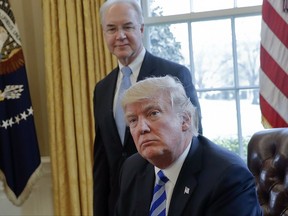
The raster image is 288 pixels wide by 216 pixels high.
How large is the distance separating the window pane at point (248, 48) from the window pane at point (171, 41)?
1.20 feet

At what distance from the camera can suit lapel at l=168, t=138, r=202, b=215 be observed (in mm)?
1527

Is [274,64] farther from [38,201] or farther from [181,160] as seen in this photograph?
[38,201]

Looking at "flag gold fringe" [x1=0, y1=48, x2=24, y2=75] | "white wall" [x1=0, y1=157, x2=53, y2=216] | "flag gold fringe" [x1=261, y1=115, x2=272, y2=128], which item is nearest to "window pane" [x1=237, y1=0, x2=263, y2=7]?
"flag gold fringe" [x1=261, y1=115, x2=272, y2=128]

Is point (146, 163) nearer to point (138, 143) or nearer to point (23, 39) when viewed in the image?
point (138, 143)

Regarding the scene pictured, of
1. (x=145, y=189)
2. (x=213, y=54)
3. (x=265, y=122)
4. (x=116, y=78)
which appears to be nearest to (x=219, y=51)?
(x=213, y=54)

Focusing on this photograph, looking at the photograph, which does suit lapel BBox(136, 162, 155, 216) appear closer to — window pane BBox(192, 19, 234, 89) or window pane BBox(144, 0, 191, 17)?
window pane BBox(192, 19, 234, 89)

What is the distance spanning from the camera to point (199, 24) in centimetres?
339

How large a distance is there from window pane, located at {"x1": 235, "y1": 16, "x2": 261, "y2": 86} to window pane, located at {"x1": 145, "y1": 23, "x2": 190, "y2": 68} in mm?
365

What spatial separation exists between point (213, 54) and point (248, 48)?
24cm

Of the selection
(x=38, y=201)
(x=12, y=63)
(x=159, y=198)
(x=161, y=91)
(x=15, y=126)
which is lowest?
(x=38, y=201)

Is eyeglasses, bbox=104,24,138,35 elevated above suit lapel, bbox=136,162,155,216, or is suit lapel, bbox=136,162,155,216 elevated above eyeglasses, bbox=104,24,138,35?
eyeglasses, bbox=104,24,138,35

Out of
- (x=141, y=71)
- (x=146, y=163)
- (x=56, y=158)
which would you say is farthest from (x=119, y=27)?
(x=56, y=158)

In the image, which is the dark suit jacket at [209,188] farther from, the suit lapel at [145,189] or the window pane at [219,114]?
the window pane at [219,114]

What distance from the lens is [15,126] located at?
11.5 feet
